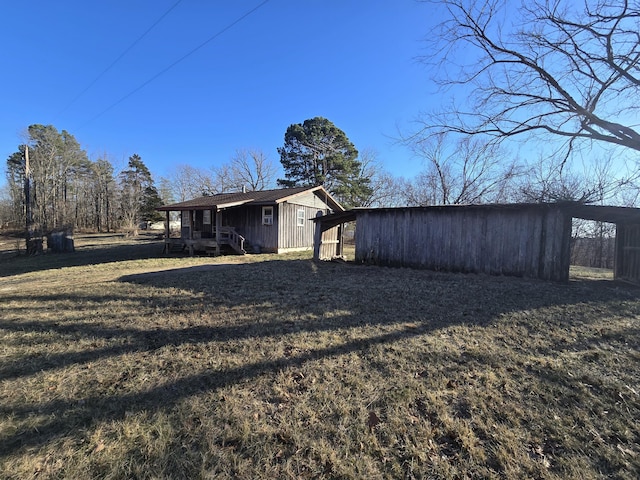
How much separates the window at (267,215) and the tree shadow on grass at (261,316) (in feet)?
23.9

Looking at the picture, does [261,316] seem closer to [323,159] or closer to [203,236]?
[203,236]

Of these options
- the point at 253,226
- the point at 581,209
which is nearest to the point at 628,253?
the point at 581,209

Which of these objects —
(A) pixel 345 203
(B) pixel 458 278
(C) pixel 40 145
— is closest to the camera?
(B) pixel 458 278

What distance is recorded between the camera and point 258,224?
679 inches

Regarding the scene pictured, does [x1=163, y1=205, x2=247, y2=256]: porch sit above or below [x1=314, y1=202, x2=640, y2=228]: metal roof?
below

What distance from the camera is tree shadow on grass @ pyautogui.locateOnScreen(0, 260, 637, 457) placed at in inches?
106

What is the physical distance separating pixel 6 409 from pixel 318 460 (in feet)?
9.18

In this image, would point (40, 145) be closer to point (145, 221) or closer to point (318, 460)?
point (145, 221)

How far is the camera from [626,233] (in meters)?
9.27

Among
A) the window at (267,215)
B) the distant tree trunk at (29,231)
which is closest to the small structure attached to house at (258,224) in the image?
the window at (267,215)

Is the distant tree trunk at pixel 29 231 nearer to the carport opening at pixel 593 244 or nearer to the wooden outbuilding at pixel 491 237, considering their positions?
the wooden outbuilding at pixel 491 237

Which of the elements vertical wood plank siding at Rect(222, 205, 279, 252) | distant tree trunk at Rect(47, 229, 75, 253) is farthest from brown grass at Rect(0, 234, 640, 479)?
distant tree trunk at Rect(47, 229, 75, 253)

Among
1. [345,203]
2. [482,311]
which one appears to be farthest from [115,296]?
[345,203]

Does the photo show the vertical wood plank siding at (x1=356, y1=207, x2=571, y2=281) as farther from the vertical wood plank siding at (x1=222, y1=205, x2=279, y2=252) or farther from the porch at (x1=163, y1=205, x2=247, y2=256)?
the porch at (x1=163, y1=205, x2=247, y2=256)
